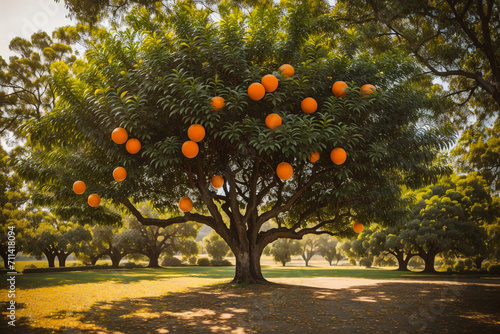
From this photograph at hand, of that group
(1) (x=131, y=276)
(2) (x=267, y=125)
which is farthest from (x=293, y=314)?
(1) (x=131, y=276)

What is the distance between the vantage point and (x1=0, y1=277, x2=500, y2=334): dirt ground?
6.77m

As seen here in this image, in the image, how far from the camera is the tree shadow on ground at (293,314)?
681cm

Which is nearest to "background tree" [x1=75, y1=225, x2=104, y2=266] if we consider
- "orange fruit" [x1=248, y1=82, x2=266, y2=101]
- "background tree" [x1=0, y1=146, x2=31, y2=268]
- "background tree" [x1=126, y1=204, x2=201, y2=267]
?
"background tree" [x1=126, y1=204, x2=201, y2=267]

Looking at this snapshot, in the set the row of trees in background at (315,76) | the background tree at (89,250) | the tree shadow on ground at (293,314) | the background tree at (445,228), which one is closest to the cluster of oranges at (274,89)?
the row of trees in background at (315,76)

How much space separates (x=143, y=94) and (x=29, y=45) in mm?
18372

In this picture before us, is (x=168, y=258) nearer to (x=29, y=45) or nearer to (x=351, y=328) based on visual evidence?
(x=29, y=45)

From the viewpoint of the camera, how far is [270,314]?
8.16 meters

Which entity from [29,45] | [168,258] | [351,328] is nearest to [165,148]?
[351,328]

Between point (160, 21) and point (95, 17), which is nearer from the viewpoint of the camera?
point (95, 17)

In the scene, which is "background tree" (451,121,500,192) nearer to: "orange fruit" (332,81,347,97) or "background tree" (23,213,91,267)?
"orange fruit" (332,81,347,97)

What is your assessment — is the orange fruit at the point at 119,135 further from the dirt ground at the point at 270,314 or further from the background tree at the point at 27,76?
the background tree at the point at 27,76

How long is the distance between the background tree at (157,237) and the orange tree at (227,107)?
92.9ft

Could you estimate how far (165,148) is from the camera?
9.16 meters

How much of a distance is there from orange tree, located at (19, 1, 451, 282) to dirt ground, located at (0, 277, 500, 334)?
372 cm
